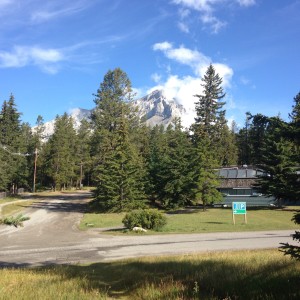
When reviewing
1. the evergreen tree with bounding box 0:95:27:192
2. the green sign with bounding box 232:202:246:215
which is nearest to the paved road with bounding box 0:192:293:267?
the green sign with bounding box 232:202:246:215

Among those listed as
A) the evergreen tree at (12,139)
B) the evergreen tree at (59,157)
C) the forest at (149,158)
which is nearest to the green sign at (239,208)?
the forest at (149,158)

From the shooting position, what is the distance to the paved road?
17.9m

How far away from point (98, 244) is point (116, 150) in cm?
2322

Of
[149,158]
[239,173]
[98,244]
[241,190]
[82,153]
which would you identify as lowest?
[98,244]

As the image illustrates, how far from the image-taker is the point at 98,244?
2188 cm

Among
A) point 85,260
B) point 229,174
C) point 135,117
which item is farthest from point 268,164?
point 85,260

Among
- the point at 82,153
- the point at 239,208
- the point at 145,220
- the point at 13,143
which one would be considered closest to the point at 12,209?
the point at 145,220

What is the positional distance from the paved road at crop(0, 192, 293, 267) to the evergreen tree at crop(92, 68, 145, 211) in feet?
45.0

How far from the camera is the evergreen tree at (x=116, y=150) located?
43375 millimetres

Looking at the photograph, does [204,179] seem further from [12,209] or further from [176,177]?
[12,209]

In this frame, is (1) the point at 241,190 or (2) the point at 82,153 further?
(2) the point at 82,153

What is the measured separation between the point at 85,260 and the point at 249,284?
10.4 m

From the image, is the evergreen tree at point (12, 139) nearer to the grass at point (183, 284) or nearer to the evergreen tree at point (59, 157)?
the evergreen tree at point (59, 157)

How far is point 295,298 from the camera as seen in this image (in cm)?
698
